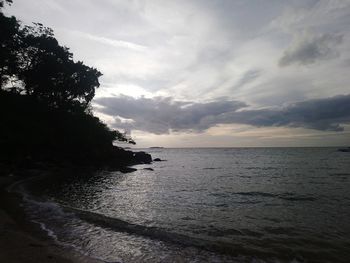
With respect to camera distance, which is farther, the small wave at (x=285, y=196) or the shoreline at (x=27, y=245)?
the small wave at (x=285, y=196)

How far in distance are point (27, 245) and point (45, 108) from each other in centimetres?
4040

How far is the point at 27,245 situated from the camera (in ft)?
31.1

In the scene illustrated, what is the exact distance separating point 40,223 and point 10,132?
29.0 meters

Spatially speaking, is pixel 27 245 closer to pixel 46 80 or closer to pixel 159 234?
pixel 159 234

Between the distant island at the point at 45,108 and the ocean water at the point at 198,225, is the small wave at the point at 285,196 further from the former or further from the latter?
the distant island at the point at 45,108

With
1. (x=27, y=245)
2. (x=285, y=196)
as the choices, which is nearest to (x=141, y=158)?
(x=285, y=196)

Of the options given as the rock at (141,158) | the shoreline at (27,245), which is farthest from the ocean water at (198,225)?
the rock at (141,158)

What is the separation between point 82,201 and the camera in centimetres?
1994

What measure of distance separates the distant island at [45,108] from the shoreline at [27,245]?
2033 cm

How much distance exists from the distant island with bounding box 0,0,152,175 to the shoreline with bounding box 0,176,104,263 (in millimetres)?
20334

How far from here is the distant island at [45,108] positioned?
123ft

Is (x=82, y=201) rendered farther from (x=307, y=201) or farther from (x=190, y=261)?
(x=307, y=201)

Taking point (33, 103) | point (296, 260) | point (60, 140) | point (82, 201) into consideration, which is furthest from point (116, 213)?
point (60, 140)

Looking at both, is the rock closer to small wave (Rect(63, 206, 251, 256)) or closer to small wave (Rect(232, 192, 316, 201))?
small wave (Rect(232, 192, 316, 201))
